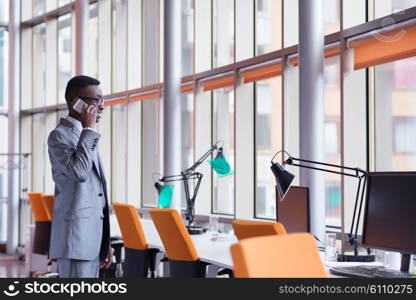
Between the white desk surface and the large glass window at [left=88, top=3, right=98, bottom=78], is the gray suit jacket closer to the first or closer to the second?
the white desk surface

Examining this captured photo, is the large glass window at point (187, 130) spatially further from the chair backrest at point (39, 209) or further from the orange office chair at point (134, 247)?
the orange office chair at point (134, 247)

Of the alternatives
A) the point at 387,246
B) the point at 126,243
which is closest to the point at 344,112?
the point at 126,243

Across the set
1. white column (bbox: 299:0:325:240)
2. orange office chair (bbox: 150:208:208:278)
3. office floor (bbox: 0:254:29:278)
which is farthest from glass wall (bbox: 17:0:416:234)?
orange office chair (bbox: 150:208:208:278)

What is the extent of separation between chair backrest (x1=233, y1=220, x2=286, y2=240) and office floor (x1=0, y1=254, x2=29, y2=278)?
5.98m

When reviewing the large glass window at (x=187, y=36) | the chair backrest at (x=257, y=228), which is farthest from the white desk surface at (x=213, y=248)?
the large glass window at (x=187, y=36)

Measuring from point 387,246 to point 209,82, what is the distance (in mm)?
4534

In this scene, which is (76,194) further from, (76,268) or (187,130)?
(187,130)

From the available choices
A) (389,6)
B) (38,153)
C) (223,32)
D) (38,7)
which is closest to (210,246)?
(389,6)

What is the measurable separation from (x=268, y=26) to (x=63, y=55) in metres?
5.26

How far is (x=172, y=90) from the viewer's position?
7801mm

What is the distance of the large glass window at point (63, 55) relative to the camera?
11.3 meters

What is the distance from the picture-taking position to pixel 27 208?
11.6m

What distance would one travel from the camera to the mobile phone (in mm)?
3377

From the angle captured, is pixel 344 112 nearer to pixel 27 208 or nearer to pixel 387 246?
pixel 387 246
